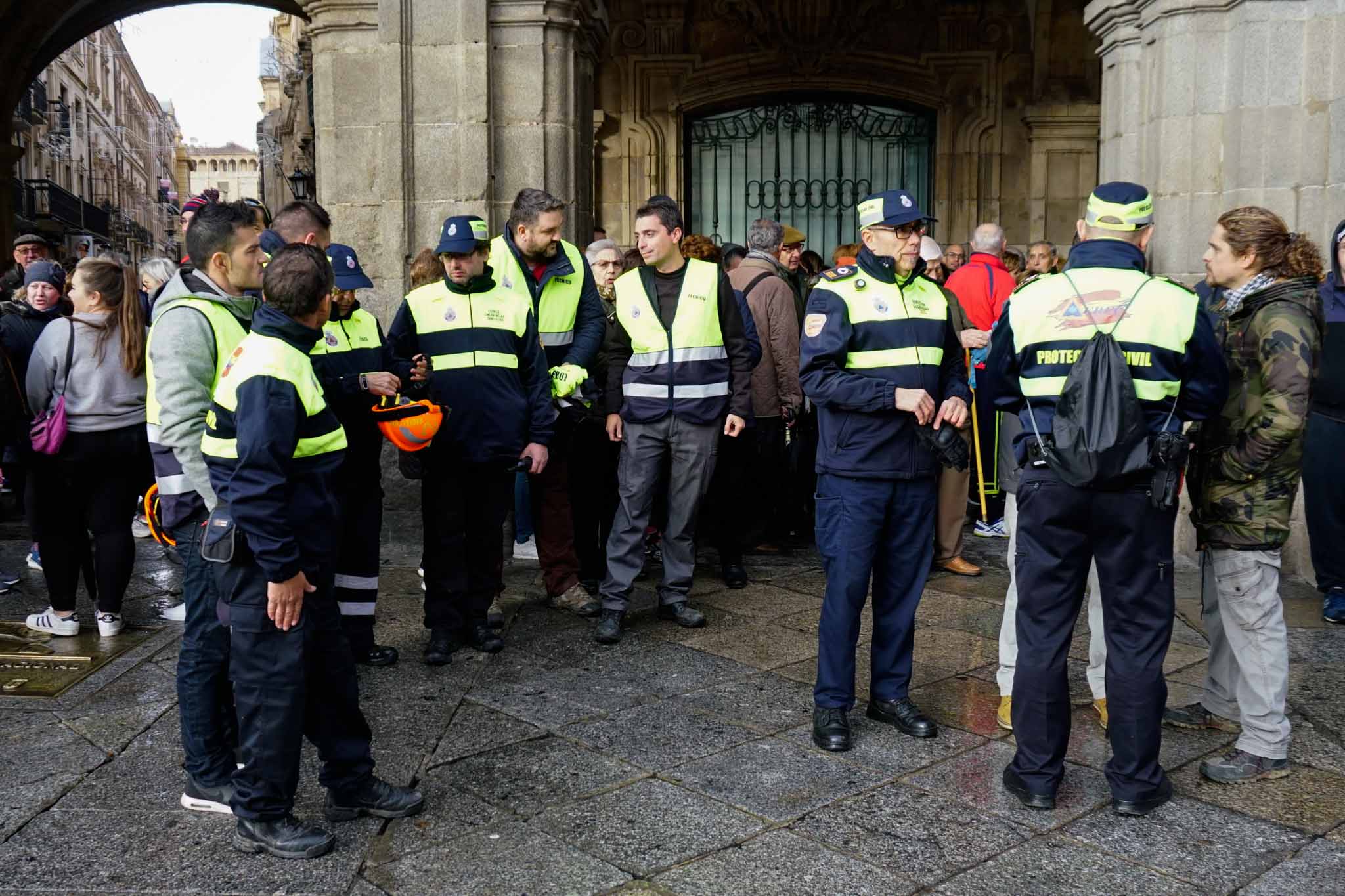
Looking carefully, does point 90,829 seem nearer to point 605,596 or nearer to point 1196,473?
point 605,596

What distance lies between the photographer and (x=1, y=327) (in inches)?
253

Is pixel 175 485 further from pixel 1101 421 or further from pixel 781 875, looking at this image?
pixel 1101 421

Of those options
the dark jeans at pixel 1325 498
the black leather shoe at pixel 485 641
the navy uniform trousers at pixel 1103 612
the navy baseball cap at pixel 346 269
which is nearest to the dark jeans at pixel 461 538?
the black leather shoe at pixel 485 641

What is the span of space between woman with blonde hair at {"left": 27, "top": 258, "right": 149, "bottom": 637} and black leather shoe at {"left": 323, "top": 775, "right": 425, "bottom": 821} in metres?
2.53

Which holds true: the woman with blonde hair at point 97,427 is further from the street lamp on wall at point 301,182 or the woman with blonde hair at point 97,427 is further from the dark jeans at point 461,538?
the street lamp on wall at point 301,182

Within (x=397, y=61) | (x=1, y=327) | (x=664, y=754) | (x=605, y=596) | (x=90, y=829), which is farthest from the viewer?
(x=397, y=61)

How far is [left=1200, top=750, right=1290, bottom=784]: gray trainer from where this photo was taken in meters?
4.05

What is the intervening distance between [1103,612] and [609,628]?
2320 mm

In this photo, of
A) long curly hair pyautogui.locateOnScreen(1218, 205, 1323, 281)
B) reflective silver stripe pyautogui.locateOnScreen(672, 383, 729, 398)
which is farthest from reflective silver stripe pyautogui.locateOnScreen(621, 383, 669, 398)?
long curly hair pyautogui.locateOnScreen(1218, 205, 1323, 281)

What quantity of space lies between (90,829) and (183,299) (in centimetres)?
151

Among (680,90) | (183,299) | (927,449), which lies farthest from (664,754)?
(680,90)

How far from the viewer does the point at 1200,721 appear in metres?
4.54

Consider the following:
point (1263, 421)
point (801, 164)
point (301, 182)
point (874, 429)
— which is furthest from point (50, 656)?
point (301, 182)

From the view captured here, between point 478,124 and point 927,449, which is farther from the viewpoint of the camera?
point 478,124
